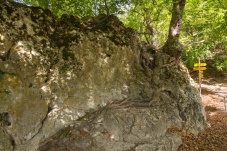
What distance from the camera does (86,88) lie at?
643cm

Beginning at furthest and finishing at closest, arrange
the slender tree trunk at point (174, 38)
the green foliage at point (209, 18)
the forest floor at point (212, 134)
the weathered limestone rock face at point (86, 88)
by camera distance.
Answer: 1. the green foliage at point (209, 18)
2. the slender tree trunk at point (174, 38)
3. the forest floor at point (212, 134)
4. the weathered limestone rock face at point (86, 88)

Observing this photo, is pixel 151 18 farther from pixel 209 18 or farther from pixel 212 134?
pixel 212 134

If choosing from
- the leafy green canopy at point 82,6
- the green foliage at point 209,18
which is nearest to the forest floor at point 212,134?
the green foliage at point 209,18

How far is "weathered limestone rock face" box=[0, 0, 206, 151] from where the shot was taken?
5.42 meters

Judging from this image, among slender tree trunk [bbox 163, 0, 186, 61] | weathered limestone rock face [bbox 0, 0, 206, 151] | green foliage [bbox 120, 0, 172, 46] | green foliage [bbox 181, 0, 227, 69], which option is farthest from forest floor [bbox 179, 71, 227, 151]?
green foliage [bbox 120, 0, 172, 46]

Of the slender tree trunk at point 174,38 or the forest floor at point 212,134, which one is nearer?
the forest floor at point 212,134

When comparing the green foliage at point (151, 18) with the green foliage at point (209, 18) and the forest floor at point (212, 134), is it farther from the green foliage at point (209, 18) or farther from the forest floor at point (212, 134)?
the forest floor at point (212, 134)

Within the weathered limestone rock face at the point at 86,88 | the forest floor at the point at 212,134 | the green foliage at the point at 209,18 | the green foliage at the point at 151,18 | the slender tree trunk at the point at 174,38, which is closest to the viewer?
the weathered limestone rock face at the point at 86,88

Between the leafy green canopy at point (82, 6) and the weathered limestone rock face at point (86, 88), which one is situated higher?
the leafy green canopy at point (82, 6)

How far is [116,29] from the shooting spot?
7574 millimetres

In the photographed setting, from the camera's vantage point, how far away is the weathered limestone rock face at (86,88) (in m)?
5.42

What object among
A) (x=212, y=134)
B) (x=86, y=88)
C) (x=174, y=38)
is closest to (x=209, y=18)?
(x=174, y=38)

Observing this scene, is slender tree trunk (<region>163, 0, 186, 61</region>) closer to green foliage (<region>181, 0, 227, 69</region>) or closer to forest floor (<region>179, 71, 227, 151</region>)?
green foliage (<region>181, 0, 227, 69</region>)

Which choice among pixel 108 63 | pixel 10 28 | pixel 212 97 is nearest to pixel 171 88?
pixel 108 63
